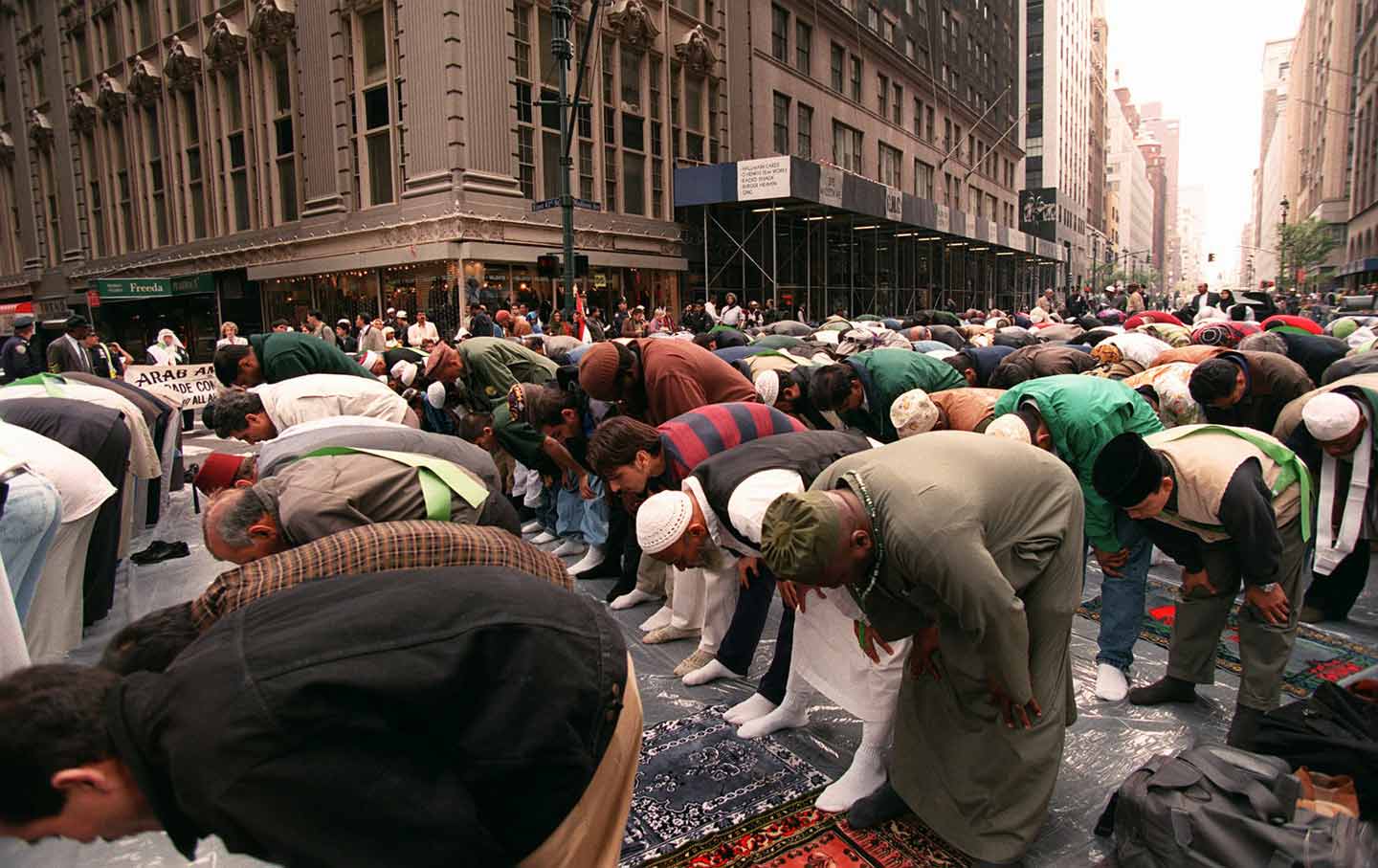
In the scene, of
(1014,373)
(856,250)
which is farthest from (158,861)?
(856,250)

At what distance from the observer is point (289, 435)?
381cm

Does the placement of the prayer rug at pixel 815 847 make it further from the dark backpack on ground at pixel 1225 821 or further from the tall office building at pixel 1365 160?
the tall office building at pixel 1365 160

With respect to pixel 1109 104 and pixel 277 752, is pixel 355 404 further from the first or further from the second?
pixel 1109 104

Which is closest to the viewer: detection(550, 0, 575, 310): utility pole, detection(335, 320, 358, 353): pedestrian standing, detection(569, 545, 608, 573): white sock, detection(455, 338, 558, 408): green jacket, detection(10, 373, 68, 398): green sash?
detection(10, 373, 68, 398): green sash

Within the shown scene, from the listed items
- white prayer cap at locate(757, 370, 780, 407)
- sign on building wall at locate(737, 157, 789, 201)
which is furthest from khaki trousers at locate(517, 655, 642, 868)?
sign on building wall at locate(737, 157, 789, 201)

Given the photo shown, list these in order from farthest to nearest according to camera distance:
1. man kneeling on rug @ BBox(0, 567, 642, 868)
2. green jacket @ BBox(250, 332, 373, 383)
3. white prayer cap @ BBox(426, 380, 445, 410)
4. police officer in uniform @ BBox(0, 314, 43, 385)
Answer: police officer in uniform @ BBox(0, 314, 43, 385), white prayer cap @ BBox(426, 380, 445, 410), green jacket @ BBox(250, 332, 373, 383), man kneeling on rug @ BBox(0, 567, 642, 868)

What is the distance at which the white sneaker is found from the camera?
12.1 ft

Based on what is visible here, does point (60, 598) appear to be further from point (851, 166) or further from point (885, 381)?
point (851, 166)

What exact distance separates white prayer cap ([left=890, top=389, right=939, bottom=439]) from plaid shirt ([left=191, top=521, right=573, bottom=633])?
9.57 ft

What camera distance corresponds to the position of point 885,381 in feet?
18.1

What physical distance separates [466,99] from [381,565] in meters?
16.9

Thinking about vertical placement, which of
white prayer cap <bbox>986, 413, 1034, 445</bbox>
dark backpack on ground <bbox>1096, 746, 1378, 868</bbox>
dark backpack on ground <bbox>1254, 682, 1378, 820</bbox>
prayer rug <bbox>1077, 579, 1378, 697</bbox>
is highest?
white prayer cap <bbox>986, 413, 1034, 445</bbox>

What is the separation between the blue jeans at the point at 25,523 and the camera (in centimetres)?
326

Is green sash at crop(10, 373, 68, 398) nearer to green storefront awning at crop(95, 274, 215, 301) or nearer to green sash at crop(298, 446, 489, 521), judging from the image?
green sash at crop(298, 446, 489, 521)
